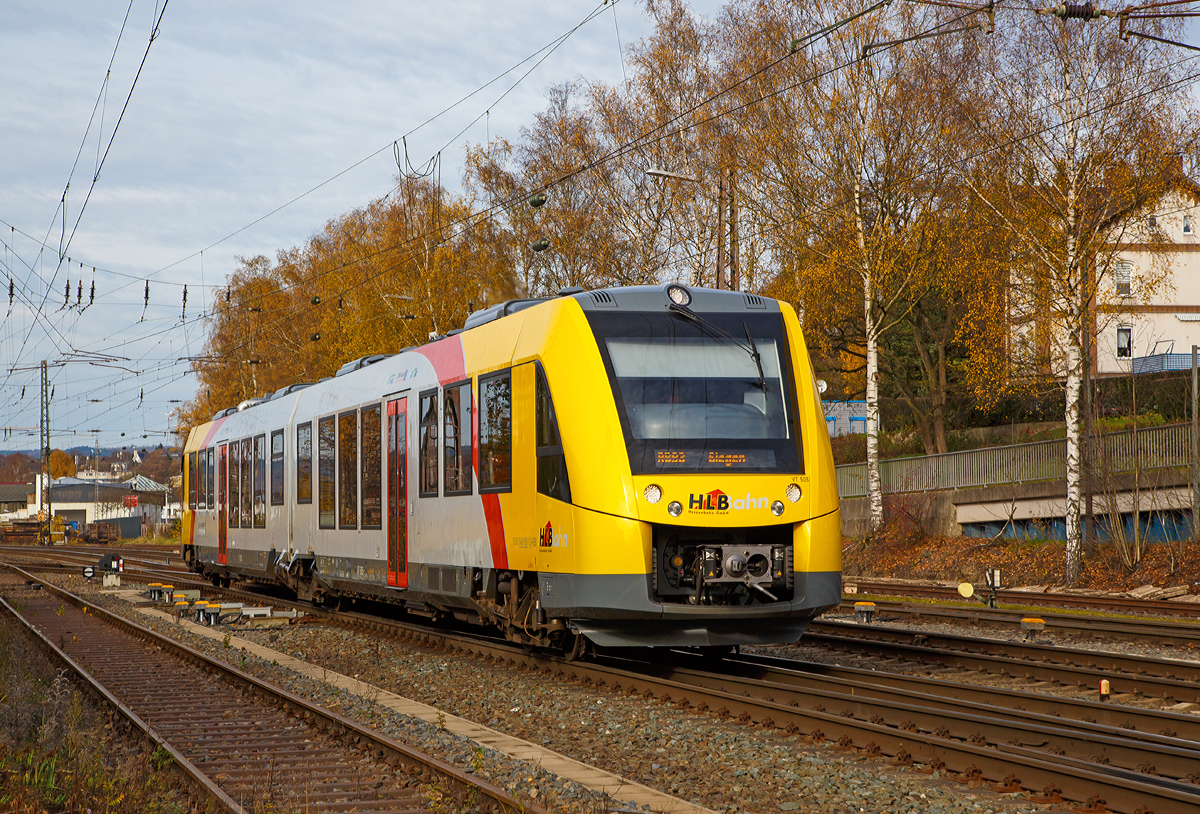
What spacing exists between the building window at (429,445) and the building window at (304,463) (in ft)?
16.4

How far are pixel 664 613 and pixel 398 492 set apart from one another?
5.68m

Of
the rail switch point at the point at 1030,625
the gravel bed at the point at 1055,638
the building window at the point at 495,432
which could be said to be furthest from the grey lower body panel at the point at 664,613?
the rail switch point at the point at 1030,625

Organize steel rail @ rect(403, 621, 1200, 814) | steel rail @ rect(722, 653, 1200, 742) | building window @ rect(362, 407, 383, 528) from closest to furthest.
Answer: steel rail @ rect(403, 621, 1200, 814) → steel rail @ rect(722, 653, 1200, 742) → building window @ rect(362, 407, 383, 528)

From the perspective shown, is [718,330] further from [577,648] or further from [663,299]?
[577,648]

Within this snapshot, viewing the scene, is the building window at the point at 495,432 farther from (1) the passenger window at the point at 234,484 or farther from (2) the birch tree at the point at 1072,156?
(2) the birch tree at the point at 1072,156

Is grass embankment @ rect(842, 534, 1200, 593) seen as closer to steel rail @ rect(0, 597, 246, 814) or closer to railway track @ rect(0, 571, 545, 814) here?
railway track @ rect(0, 571, 545, 814)

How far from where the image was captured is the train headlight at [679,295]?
10859mm

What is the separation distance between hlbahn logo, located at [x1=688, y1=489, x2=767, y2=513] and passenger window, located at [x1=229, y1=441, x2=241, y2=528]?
15312 mm

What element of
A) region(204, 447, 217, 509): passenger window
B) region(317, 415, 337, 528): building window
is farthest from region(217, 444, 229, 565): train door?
region(317, 415, 337, 528): building window

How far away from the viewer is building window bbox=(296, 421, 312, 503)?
60.0 ft

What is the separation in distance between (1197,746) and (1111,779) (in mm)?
1443

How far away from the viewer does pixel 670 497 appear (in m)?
9.84

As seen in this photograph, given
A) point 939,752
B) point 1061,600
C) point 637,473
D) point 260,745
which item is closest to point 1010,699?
point 939,752

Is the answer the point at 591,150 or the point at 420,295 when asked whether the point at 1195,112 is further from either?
the point at 420,295
